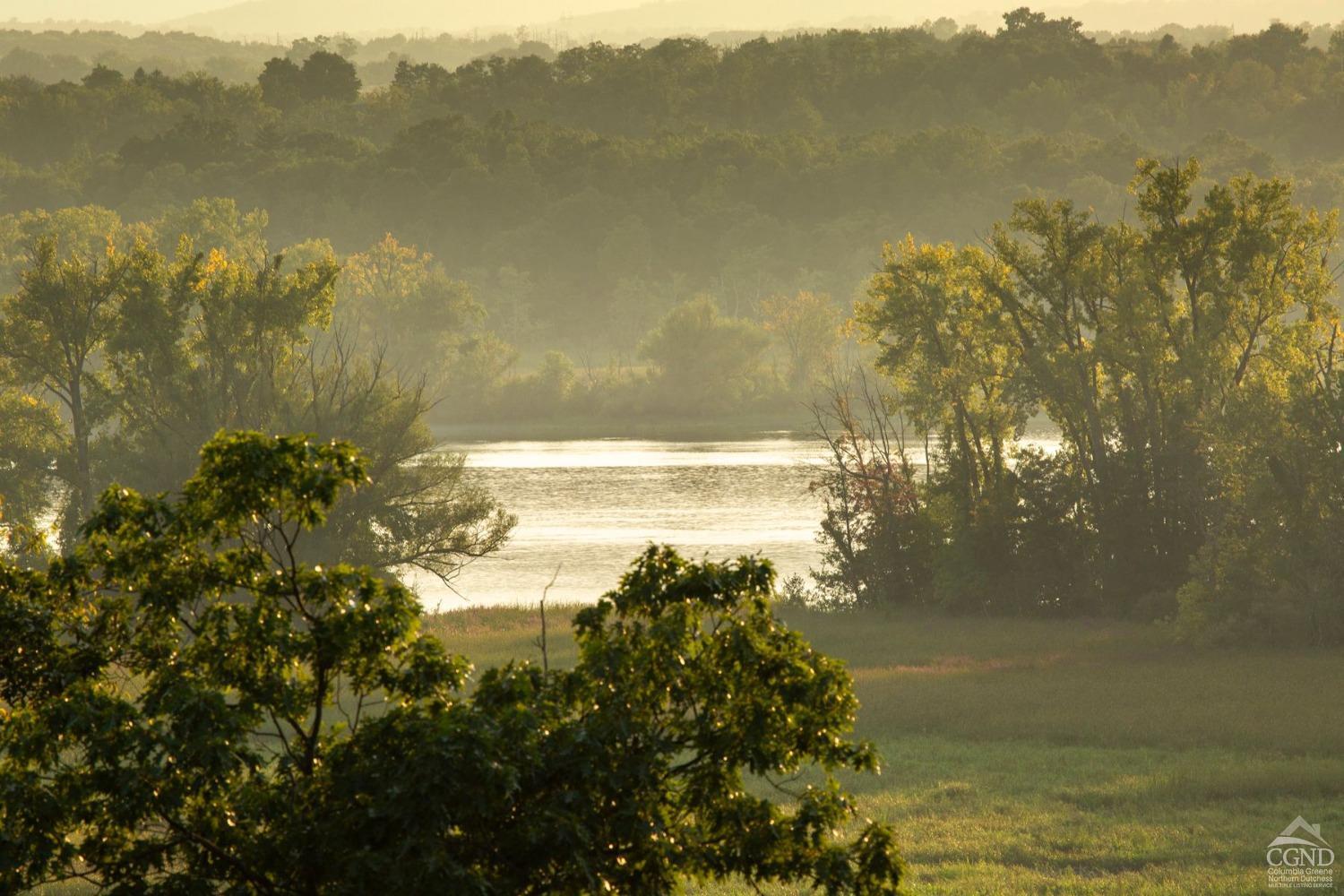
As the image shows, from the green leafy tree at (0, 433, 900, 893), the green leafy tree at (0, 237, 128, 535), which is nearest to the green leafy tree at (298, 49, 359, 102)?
the green leafy tree at (0, 237, 128, 535)

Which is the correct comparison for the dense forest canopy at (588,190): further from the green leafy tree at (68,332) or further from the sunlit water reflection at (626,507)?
the green leafy tree at (68,332)

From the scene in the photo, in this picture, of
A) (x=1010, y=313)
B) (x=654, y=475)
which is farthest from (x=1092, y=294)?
(x=654, y=475)

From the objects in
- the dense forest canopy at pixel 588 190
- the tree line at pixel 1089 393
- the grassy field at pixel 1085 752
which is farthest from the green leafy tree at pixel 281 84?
the grassy field at pixel 1085 752

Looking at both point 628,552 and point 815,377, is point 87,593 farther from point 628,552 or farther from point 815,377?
point 815,377

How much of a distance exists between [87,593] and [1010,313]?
1524 inches

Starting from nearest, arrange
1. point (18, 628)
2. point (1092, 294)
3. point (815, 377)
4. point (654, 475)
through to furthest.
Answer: point (18, 628) < point (1092, 294) < point (654, 475) < point (815, 377)

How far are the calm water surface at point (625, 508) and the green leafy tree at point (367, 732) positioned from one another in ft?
84.2

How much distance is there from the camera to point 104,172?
6235 inches

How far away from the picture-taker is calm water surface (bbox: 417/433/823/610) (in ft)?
175

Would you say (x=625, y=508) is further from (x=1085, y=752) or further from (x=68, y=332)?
(x=1085, y=752)

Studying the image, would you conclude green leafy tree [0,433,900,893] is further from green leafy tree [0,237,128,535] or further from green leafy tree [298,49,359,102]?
green leafy tree [298,49,359,102]

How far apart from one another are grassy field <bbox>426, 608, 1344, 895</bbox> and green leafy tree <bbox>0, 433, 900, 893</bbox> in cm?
920

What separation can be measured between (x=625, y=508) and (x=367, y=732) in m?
60.8

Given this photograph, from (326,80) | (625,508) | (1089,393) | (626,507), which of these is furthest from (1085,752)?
(326,80)
